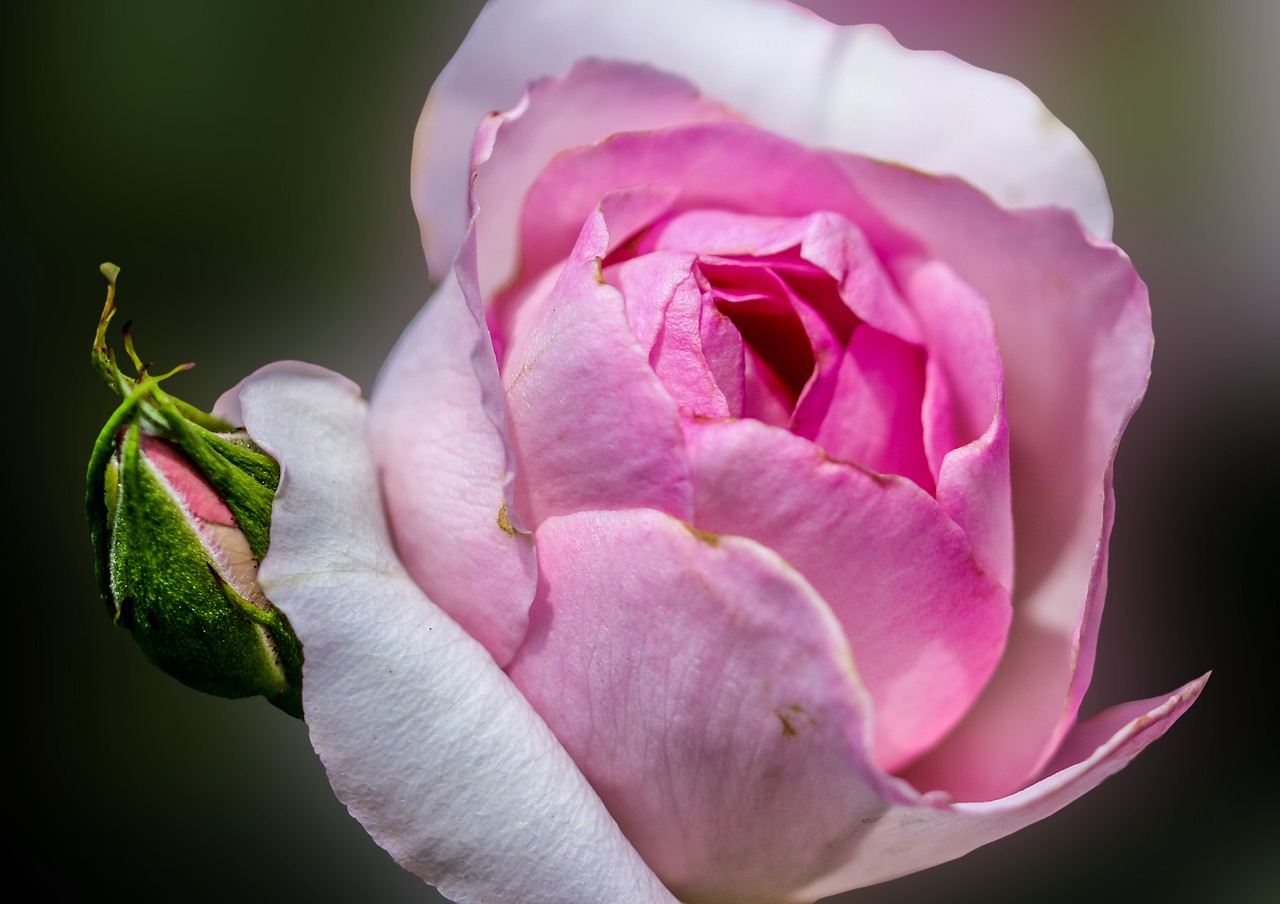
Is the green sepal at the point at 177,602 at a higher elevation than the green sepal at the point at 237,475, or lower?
lower

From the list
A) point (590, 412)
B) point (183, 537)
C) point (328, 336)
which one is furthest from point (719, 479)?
point (328, 336)

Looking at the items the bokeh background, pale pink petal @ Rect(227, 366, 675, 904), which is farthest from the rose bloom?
the bokeh background

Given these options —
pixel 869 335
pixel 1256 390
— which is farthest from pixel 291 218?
pixel 1256 390

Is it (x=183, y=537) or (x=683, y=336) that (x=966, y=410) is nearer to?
(x=683, y=336)

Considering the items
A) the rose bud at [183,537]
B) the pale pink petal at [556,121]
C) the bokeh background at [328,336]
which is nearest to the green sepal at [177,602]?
the rose bud at [183,537]

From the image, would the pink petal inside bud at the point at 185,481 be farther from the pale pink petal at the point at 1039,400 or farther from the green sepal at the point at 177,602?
the pale pink petal at the point at 1039,400

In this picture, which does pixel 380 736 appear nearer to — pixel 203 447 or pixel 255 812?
pixel 203 447

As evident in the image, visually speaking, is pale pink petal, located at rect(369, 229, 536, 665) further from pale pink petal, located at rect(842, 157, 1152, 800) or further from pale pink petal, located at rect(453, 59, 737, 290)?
pale pink petal, located at rect(842, 157, 1152, 800)
